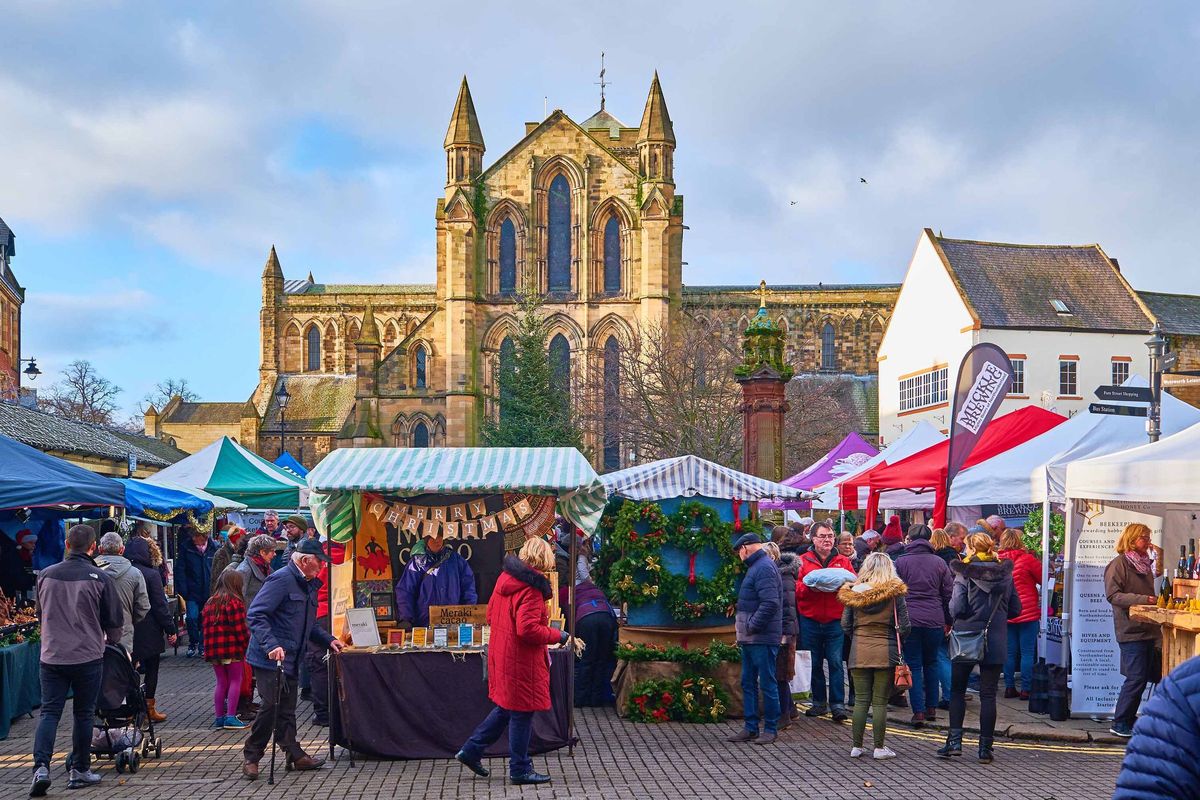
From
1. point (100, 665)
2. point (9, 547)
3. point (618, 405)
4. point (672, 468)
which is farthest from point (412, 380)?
point (100, 665)

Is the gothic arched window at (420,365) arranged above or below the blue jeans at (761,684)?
above

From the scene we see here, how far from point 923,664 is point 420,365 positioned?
158 ft

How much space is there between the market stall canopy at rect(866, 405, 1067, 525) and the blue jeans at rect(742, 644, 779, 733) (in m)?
6.67

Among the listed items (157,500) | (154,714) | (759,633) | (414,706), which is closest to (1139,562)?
(759,633)

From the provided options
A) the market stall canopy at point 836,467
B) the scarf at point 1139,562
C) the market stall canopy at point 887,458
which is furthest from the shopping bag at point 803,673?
the market stall canopy at point 836,467

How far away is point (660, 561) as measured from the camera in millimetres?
13094

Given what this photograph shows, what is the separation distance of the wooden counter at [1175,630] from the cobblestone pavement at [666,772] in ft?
3.33

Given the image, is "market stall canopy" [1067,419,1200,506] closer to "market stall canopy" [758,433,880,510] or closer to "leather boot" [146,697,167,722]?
"leather boot" [146,697,167,722]

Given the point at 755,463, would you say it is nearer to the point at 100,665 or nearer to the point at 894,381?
the point at 100,665

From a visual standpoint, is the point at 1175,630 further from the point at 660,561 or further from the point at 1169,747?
the point at 1169,747

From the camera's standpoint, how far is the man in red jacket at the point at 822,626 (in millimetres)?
12492

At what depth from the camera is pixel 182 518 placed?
23.3 meters

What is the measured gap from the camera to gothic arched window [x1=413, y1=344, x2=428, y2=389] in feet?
192

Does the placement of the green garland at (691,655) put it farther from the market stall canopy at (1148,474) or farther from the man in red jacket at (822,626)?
the market stall canopy at (1148,474)
